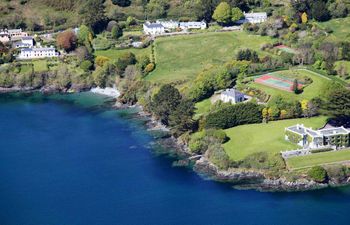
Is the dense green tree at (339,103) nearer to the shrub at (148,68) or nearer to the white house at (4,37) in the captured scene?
the shrub at (148,68)

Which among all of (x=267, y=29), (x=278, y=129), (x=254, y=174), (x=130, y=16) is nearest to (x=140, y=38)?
(x=130, y=16)

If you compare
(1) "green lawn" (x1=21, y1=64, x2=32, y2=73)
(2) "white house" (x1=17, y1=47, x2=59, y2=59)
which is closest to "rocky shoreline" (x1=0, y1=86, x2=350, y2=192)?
(1) "green lawn" (x1=21, y1=64, x2=32, y2=73)

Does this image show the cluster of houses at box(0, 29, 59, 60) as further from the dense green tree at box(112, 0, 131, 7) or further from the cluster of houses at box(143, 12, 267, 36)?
the dense green tree at box(112, 0, 131, 7)

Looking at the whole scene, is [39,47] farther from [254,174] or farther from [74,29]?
[254,174]

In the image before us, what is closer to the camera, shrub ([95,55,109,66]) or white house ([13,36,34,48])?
shrub ([95,55,109,66])

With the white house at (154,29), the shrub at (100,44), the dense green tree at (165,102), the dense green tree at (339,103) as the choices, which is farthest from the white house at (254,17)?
the dense green tree at (339,103)

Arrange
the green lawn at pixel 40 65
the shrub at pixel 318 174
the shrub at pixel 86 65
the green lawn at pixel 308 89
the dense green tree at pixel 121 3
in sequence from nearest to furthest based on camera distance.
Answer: the shrub at pixel 318 174 < the green lawn at pixel 308 89 < the shrub at pixel 86 65 < the green lawn at pixel 40 65 < the dense green tree at pixel 121 3

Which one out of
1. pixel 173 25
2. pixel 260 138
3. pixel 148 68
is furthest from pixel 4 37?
pixel 260 138

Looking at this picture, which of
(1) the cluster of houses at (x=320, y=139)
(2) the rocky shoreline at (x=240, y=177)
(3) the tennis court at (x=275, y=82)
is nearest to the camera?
(2) the rocky shoreline at (x=240, y=177)
